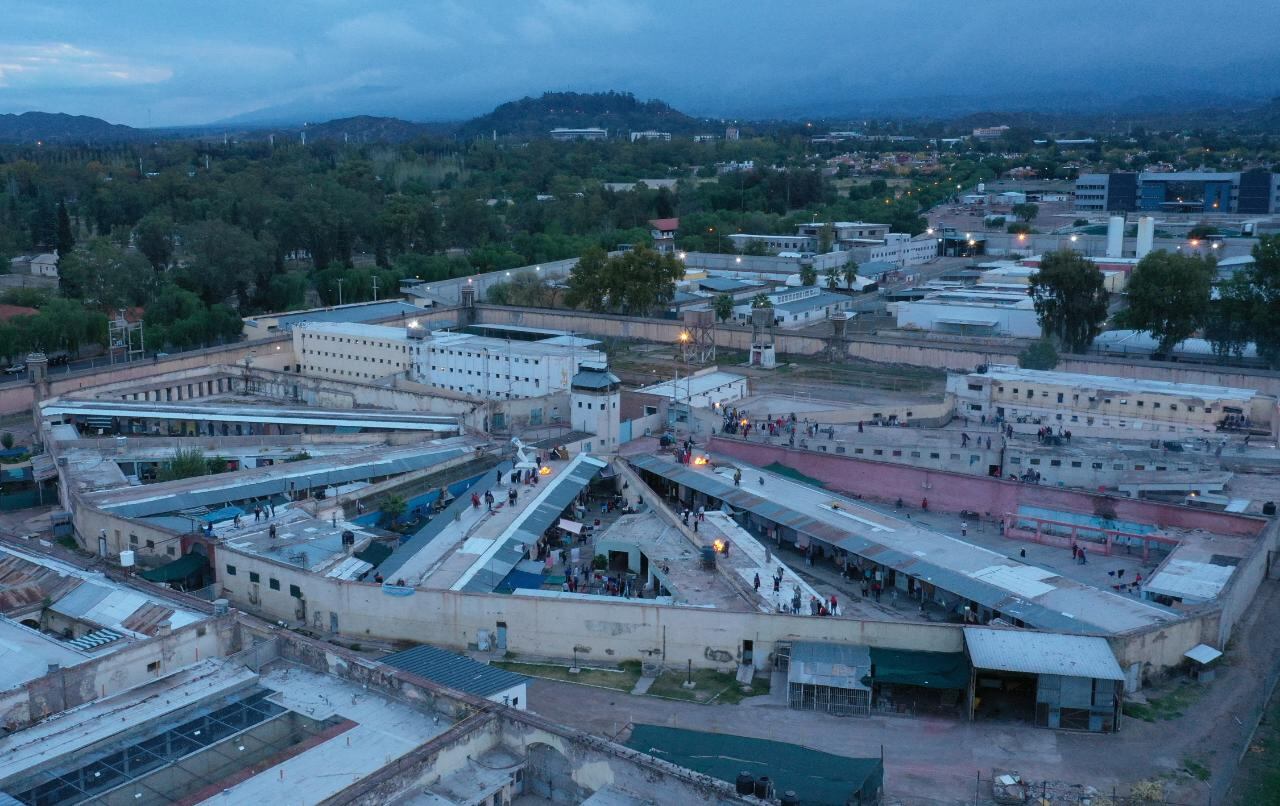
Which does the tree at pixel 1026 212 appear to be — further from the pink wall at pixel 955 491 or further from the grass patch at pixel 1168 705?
the grass patch at pixel 1168 705

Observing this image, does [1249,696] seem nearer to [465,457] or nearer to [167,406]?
[465,457]

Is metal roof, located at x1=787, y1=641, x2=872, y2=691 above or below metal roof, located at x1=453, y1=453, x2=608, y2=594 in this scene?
below

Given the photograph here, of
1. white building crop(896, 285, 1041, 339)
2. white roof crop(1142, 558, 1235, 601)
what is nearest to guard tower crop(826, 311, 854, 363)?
white building crop(896, 285, 1041, 339)

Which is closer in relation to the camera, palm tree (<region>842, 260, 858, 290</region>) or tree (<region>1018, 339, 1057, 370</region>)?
tree (<region>1018, 339, 1057, 370</region>)

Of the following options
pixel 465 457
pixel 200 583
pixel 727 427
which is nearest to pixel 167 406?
pixel 465 457

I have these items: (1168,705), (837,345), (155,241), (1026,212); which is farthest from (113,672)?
(1026,212)

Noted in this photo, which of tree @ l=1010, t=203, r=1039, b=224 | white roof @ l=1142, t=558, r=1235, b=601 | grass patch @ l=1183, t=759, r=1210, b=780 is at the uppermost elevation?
tree @ l=1010, t=203, r=1039, b=224

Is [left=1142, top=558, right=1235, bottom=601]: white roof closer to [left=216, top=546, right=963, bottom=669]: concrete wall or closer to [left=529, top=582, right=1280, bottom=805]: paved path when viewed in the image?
[left=529, top=582, right=1280, bottom=805]: paved path

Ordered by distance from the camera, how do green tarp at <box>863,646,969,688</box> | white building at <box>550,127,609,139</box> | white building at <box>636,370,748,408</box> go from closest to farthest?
green tarp at <box>863,646,969,688</box>, white building at <box>636,370,748,408</box>, white building at <box>550,127,609,139</box>
